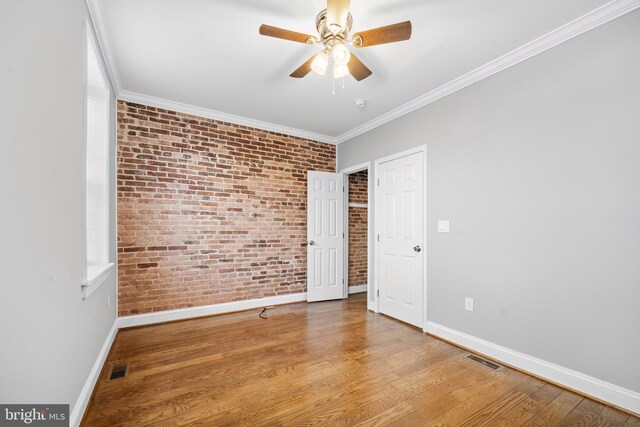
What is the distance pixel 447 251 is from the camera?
3.04 metres

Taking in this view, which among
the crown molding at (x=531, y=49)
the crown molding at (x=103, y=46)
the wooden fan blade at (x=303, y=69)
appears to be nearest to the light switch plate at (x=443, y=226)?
the crown molding at (x=531, y=49)

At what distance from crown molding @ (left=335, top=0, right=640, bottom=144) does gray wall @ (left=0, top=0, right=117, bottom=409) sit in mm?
3145

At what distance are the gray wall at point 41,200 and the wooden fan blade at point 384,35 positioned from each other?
5.51 feet

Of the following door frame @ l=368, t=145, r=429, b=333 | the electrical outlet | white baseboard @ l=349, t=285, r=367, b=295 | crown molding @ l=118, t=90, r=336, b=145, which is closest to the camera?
the electrical outlet

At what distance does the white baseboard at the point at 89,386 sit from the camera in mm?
1600

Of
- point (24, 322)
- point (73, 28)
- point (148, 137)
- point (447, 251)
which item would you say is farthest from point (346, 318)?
point (73, 28)

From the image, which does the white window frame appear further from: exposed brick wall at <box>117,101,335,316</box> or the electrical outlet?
the electrical outlet

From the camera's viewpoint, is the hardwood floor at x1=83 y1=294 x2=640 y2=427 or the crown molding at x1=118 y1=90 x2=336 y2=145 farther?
the crown molding at x1=118 y1=90 x2=336 y2=145

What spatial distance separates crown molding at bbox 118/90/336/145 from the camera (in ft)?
11.1

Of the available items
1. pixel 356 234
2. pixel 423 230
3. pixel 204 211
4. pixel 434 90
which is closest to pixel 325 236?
pixel 356 234

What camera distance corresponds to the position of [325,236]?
4.58m

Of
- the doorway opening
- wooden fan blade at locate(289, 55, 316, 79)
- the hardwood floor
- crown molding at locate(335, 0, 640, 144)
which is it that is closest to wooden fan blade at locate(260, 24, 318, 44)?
wooden fan blade at locate(289, 55, 316, 79)

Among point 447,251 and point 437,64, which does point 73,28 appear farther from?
point 447,251

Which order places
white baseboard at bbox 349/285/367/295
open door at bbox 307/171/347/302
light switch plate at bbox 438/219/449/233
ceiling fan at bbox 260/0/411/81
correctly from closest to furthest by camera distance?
1. ceiling fan at bbox 260/0/411/81
2. light switch plate at bbox 438/219/449/233
3. open door at bbox 307/171/347/302
4. white baseboard at bbox 349/285/367/295
